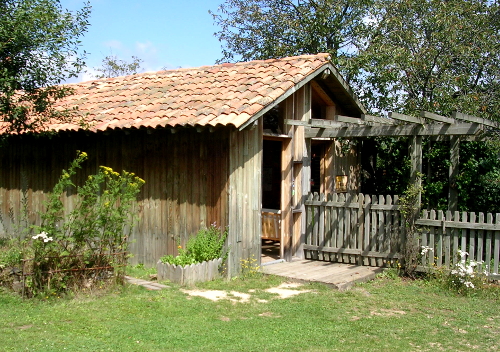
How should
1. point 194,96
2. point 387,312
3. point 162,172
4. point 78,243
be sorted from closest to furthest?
point 387,312, point 78,243, point 162,172, point 194,96

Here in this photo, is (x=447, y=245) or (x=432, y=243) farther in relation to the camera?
(x=432, y=243)

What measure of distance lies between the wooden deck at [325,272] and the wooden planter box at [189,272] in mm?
1150

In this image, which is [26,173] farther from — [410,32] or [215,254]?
[410,32]

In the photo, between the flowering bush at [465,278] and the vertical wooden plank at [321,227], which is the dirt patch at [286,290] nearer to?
the vertical wooden plank at [321,227]

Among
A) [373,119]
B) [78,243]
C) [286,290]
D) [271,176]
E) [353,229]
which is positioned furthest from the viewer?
[271,176]

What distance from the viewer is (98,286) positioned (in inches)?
308

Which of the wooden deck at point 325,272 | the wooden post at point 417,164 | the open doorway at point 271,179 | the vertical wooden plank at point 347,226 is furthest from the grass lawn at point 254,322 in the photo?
the open doorway at point 271,179

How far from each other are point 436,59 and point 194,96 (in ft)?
26.0

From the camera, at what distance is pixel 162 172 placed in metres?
10.0

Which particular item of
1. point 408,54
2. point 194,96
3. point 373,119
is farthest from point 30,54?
point 408,54

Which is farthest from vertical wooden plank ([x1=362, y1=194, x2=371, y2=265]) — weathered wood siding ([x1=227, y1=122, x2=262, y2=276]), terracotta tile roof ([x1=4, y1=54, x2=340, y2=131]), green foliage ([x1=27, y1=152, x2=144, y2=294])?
green foliage ([x1=27, y1=152, x2=144, y2=294])

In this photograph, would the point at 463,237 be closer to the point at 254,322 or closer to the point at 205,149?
the point at 254,322

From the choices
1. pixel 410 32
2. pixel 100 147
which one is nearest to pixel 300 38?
pixel 410 32

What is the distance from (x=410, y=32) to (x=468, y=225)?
809 cm
